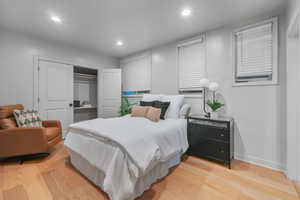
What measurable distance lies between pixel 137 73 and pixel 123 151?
3149mm

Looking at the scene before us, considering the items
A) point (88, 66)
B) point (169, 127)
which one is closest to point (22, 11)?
point (88, 66)

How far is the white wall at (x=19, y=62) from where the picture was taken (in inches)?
108

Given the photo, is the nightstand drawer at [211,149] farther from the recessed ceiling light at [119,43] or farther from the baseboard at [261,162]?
the recessed ceiling light at [119,43]

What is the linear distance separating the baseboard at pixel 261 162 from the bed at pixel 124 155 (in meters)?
1.18

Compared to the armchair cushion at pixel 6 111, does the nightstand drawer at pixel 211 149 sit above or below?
below

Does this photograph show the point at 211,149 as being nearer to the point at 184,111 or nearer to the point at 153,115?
the point at 184,111

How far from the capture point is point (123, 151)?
136 centimetres

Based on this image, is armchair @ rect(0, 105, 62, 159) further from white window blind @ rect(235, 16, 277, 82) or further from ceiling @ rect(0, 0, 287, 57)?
white window blind @ rect(235, 16, 277, 82)

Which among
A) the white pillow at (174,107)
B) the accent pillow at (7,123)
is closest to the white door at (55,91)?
the accent pillow at (7,123)

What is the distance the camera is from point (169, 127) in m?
2.07

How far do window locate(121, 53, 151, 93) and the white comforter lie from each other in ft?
7.31

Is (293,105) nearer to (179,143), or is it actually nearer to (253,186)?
(253,186)

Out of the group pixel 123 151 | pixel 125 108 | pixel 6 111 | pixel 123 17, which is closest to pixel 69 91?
pixel 6 111

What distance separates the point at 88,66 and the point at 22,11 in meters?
1.88
